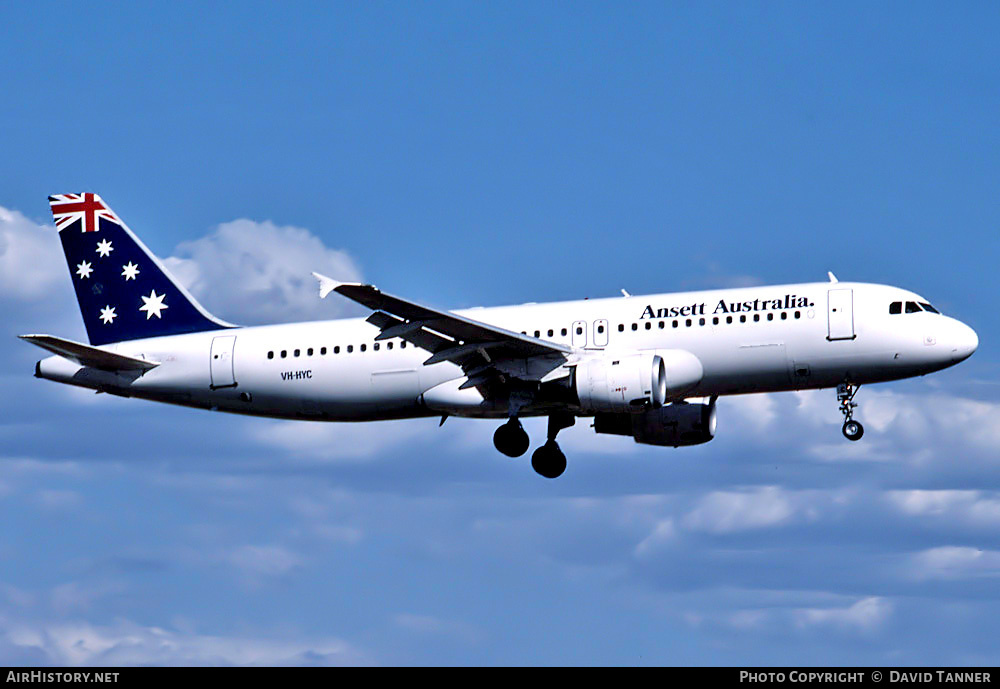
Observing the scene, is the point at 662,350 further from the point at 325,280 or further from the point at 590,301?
the point at 325,280

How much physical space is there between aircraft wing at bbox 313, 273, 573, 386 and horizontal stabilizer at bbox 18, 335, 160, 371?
397 inches

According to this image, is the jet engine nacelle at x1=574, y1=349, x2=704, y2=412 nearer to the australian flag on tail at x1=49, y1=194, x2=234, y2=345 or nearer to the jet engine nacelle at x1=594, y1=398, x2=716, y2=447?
the jet engine nacelle at x1=594, y1=398, x2=716, y2=447

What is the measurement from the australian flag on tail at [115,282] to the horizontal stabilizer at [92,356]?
1.86m

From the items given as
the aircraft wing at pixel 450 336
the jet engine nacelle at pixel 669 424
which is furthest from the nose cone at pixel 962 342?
the aircraft wing at pixel 450 336

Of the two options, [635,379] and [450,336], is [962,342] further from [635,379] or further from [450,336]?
[450,336]

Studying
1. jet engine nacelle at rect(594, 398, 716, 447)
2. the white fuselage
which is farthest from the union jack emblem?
jet engine nacelle at rect(594, 398, 716, 447)

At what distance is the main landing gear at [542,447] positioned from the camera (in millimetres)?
46156

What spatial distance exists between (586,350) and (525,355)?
76.9 inches

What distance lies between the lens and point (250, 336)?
48500 millimetres

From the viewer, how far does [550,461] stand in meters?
47.8

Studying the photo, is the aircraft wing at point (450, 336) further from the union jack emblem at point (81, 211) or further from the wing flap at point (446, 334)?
the union jack emblem at point (81, 211)
